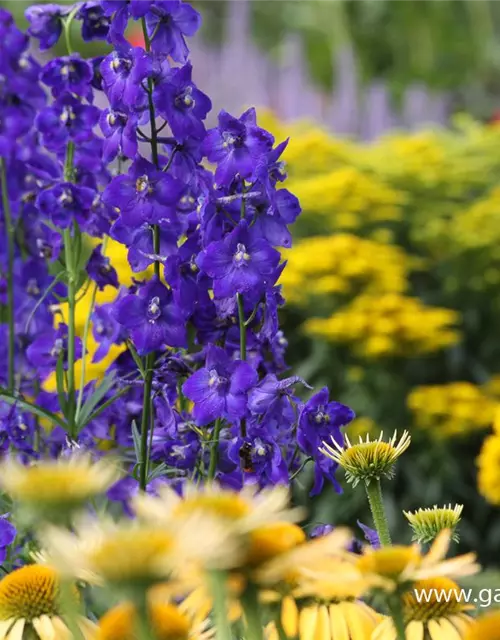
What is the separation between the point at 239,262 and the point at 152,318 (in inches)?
5.0

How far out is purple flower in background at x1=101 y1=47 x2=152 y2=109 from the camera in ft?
3.33

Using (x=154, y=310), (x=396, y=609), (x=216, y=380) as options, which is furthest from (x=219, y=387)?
(x=396, y=609)

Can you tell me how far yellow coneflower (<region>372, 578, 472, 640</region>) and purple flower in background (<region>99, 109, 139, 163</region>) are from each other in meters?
0.56

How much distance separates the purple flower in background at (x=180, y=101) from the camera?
1.03 metres

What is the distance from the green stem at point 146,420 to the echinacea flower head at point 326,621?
38 centimetres

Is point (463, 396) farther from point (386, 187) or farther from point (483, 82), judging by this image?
point (483, 82)

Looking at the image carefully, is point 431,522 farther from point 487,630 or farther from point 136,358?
point 136,358

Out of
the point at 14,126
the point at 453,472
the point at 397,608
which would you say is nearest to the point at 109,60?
the point at 14,126

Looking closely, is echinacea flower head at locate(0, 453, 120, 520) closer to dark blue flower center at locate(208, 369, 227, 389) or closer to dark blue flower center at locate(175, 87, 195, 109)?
dark blue flower center at locate(208, 369, 227, 389)

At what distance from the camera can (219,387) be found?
0.98 meters

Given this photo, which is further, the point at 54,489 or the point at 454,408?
the point at 454,408

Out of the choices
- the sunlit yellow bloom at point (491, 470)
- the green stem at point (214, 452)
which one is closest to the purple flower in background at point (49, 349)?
the green stem at point (214, 452)

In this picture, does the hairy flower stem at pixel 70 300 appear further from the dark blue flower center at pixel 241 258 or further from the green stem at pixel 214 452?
the dark blue flower center at pixel 241 258

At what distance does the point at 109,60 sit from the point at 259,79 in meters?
4.24
